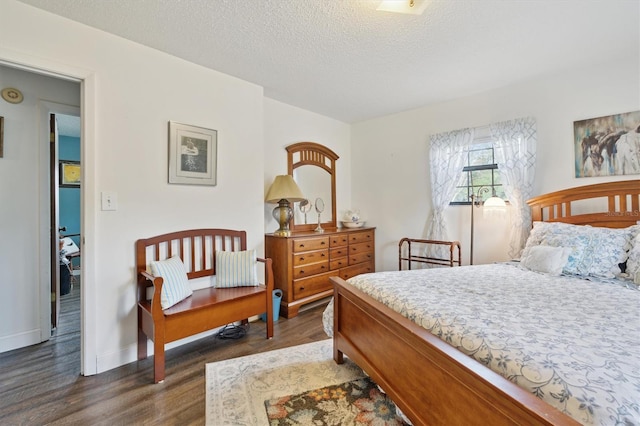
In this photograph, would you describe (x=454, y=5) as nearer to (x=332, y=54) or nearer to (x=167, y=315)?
(x=332, y=54)

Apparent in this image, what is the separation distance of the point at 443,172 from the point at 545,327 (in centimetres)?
262

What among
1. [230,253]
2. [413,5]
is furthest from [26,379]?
[413,5]

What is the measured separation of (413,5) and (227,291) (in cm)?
253

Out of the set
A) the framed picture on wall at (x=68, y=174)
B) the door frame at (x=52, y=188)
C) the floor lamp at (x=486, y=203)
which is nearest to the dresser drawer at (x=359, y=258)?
the floor lamp at (x=486, y=203)

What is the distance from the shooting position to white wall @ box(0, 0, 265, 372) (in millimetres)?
1931

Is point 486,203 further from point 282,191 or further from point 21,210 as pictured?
point 21,210

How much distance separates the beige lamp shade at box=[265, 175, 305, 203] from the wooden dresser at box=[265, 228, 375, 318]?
42 cm

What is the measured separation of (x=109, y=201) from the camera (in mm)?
2105

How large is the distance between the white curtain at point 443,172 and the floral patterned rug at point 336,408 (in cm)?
224

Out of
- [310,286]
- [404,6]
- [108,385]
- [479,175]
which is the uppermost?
[404,6]

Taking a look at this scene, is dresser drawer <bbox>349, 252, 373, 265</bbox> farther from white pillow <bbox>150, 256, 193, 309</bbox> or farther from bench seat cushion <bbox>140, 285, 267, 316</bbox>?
white pillow <bbox>150, 256, 193, 309</bbox>

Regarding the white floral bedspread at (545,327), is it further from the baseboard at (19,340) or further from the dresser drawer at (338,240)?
the baseboard at (19,340)

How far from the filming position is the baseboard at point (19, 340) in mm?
2273

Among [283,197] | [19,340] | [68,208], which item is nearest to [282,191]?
[283,197]
